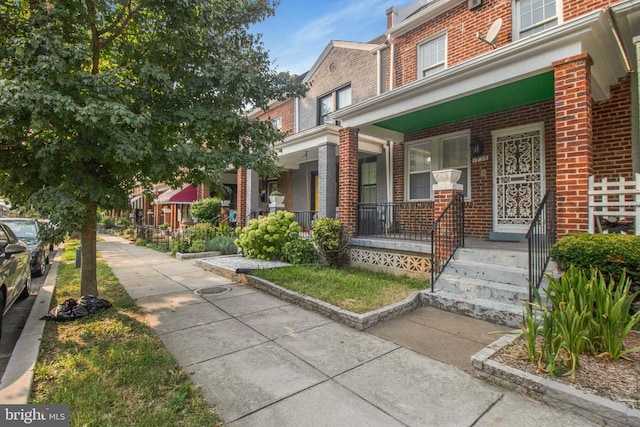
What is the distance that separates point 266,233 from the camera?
8820mm

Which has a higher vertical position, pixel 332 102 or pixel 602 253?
pixel 332 102

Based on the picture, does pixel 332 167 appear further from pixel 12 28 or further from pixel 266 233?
pixel 12 28

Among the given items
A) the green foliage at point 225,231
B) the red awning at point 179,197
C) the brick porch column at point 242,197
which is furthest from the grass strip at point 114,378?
the red awning at point 179,197

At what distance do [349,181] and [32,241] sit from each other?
844 cm

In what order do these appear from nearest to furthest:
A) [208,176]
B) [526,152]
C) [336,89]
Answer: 1. [208,176]
2. [526,152]
3. [336,89]

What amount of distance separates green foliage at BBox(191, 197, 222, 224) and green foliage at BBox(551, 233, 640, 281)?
12.9 metres

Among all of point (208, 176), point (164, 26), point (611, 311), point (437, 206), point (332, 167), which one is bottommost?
point (611, 311)

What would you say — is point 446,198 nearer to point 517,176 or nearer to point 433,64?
point 517,176

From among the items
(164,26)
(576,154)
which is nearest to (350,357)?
(576,154)

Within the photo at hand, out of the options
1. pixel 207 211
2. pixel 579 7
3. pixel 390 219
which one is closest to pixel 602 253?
pixel 579 7

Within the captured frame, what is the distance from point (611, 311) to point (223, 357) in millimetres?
3774

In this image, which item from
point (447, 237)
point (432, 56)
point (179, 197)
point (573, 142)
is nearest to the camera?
point (573, 142)

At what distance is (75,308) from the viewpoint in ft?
15.7

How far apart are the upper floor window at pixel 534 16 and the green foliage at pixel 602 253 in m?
5.25
